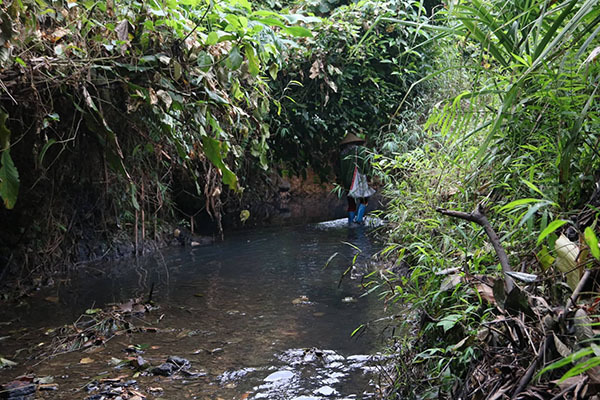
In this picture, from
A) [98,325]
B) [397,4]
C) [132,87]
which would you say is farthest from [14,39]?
[397,4]

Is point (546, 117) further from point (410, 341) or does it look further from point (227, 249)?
point (227, 249)

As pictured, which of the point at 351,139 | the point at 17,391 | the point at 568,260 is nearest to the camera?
the point at 568,260

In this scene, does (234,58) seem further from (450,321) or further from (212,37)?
(450,321)

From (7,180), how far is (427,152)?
2.82m

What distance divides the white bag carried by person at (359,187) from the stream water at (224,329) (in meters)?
1.84

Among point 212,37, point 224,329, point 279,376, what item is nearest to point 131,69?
point 212,37

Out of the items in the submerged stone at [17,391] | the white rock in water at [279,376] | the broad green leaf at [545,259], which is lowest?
the white rock in water at [279,376]

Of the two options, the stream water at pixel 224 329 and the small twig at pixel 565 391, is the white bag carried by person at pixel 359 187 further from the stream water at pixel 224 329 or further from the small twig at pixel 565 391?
the small twig at pixel 565 391

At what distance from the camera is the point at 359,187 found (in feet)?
23.4

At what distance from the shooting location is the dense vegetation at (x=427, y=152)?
4.66ft

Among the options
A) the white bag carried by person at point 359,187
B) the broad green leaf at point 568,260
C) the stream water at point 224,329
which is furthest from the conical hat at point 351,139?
the broad green leaf at point 568,260

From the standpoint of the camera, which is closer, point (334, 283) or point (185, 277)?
point (334, 283)

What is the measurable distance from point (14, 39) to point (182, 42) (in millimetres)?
875

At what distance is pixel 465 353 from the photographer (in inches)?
62.0
